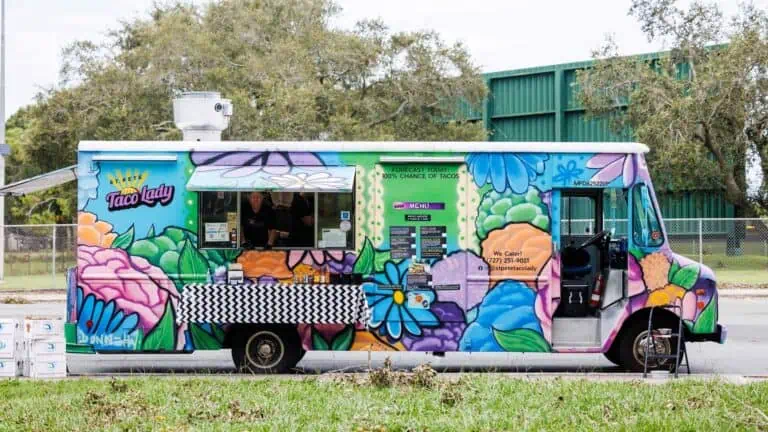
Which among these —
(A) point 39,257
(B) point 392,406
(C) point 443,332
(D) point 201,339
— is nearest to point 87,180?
(D) point 201,339

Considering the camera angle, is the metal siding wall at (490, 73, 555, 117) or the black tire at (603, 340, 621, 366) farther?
the metal siding wall at (490, 73, 555, 117)

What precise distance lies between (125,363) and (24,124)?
2649 inches

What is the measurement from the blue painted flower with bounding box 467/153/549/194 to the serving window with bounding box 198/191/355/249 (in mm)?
1460

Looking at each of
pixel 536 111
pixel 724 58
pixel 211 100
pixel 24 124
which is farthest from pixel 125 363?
pixel 24 124

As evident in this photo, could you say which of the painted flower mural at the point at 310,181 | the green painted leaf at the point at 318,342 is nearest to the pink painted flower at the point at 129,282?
the green painted leaf at the point at 318,342

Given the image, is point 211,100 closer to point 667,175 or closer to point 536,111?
point 667,175

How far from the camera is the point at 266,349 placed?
542 inches

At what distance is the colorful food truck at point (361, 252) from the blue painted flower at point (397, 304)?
0.01m

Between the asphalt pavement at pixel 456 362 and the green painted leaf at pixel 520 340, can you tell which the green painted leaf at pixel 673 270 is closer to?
the asphalt pavement at pixel 456 362

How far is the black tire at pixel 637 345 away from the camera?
13.6 m

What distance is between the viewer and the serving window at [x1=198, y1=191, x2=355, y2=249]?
44.1 ft

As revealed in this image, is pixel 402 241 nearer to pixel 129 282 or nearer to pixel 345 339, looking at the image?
pixel 345 339

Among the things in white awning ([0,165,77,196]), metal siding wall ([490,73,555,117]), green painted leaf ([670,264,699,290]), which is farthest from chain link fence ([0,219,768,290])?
green painted leaf ([670,264,699,290])

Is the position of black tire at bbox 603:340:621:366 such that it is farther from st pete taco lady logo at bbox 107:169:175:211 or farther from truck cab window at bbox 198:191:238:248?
st pete taco lady logo at bbox 107:169:175:211
